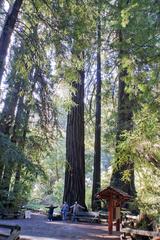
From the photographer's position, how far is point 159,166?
812 centimetres

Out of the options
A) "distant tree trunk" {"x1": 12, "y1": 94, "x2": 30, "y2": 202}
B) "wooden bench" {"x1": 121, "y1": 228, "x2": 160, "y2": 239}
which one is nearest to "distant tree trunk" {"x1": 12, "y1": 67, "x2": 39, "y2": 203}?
"distant tree trunk" {"x1": 12, "y1": 94, "x2": 30, "y2": 202}

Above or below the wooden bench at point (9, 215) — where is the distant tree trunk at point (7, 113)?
above

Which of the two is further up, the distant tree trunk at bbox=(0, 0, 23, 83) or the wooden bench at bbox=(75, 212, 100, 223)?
the distant tree trunk at bbox=(0, 0, 23, 83)

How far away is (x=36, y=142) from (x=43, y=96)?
3807 mm

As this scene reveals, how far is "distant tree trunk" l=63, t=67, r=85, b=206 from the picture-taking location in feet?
53.5

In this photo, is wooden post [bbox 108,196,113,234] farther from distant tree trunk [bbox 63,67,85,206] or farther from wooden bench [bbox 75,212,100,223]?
distant tree trunk [bbox 63,67,85,206]

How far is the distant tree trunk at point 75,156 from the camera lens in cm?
1630

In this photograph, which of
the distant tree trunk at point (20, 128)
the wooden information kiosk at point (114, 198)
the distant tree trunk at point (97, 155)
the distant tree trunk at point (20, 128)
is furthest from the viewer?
the distant tree trunk at point (97, 155)

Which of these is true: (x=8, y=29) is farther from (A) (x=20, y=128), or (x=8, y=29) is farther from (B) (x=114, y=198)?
(A) (x=20, y=128)

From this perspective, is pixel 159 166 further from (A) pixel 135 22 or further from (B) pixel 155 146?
(A) pixel 135 22

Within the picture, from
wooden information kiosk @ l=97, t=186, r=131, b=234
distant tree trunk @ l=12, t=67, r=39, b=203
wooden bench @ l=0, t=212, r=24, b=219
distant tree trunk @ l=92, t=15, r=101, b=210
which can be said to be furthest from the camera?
distant tree trunk @ l=92, t=15, r=101, b=210

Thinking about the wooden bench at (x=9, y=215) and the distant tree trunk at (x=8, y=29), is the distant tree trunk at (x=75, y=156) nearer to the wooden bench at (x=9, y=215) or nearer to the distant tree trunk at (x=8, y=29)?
the wooden bench at (x=9, y=215)

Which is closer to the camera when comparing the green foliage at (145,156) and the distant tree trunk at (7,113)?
the green foliage at (145,156)

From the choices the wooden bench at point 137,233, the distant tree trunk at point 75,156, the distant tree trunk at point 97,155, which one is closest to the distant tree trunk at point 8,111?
the distant tree trunk at point 75,156
